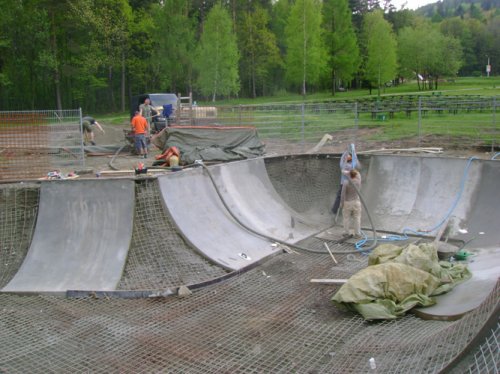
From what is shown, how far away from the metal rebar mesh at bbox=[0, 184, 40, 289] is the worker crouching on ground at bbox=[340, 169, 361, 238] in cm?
617

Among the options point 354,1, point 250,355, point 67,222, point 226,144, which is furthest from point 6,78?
point 354,1

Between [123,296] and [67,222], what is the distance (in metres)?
1.91

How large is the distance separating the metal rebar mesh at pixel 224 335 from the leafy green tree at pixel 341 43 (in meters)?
45.8

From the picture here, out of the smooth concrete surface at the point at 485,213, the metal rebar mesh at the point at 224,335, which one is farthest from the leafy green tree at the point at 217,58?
the metal rebar mesh at the point at 224,335

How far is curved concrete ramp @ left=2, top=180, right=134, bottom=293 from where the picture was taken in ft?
24.5

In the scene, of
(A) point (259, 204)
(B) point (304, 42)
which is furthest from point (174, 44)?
(A) point (259, 204)

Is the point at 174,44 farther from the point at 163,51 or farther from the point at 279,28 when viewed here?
the point at 279,28

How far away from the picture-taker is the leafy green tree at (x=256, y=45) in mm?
53531

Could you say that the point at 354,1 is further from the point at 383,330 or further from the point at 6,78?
the point at 383,330

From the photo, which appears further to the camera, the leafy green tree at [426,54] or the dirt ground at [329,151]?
the leafy green tree at [426,54]

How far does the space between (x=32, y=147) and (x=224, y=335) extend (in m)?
7.90

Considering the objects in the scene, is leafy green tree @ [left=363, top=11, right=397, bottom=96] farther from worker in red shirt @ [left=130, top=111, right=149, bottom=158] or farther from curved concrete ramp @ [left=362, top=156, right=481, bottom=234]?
curved concrete ramp @ [left=362, top=156, right=481, bottom=234]

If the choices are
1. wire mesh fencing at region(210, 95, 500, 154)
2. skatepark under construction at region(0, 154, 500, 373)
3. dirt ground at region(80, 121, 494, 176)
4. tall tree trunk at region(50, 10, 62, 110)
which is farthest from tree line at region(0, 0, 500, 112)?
skatepark under construction at region(0, 154, 500, 373)

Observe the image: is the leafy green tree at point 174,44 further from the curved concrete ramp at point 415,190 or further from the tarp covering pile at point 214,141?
the curved concrete ramp at point 415,190
